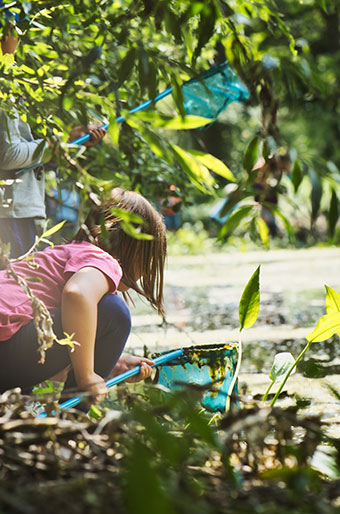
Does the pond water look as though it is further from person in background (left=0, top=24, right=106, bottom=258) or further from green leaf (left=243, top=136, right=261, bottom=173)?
person in background (left=0, top=24, right=106, bottom=258)

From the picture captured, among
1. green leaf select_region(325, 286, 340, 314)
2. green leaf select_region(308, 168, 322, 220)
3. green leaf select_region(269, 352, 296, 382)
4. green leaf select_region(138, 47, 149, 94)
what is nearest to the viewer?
green leaf select_region(308, 168, 322, 220)

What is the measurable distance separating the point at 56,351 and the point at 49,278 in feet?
0.72

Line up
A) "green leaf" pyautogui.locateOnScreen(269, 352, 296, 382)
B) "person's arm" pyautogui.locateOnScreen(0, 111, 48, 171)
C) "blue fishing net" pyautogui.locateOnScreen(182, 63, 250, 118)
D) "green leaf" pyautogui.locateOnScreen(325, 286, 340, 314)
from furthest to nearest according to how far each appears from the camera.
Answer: "blue fishing net" pyautogui.locateOnScreen(182, 63, 250, 118), "person's arm" pyautogui.locateOnScreen(0, 111, 48, 171), "green leaf" pyautogui.locateOnScreen(269, 352, 296, 382), "green leaf" pyautogui.locateOnScreen(325, 286, 340, 314)

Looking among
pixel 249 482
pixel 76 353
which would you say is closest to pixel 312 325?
pixel 76 353

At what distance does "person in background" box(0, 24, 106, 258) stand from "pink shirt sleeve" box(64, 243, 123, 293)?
63 centimetres

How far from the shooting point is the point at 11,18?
5.18 feet

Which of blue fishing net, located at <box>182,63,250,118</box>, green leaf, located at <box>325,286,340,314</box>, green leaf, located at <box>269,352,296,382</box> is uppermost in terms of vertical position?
blue fishing net, located at <box>182,63,250,118</box>

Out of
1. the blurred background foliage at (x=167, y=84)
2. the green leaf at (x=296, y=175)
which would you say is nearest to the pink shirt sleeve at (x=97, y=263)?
the blurred background foliage at (x=167, y=84)

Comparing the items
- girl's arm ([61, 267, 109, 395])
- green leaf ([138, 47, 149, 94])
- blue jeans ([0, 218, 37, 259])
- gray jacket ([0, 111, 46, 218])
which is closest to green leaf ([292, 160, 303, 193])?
green leaf ([138, 47, 149, 94])

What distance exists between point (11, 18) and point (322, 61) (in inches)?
778

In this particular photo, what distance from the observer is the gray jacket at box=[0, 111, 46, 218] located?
8.69ft

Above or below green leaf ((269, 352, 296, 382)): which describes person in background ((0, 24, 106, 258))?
above

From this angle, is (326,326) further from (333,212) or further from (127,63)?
(127,63)

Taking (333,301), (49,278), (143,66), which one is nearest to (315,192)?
(143,66)
